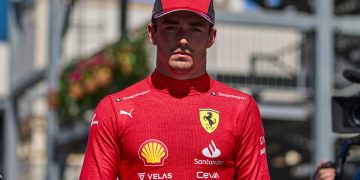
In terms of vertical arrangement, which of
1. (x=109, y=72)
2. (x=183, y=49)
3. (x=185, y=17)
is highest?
(x=185, y=17)

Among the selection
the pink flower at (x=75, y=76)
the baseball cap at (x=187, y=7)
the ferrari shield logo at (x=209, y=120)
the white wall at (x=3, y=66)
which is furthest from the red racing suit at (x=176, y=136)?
the white wall at (x=3, y=66)

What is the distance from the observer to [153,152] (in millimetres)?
3545

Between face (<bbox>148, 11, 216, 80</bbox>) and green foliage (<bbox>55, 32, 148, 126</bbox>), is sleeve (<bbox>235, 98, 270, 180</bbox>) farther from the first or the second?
green foliage (<bbox>55, 32, 148, 126</bbox>)

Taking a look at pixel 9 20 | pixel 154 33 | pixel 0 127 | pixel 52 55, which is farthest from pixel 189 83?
pixel 0 127

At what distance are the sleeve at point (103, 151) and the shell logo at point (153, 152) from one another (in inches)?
4.1

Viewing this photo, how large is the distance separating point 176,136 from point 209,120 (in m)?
0.13

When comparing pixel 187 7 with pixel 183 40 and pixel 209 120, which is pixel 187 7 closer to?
pixel 183 40

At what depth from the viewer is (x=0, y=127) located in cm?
2980

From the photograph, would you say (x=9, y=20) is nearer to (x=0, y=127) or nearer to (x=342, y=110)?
(x=0, y=127)

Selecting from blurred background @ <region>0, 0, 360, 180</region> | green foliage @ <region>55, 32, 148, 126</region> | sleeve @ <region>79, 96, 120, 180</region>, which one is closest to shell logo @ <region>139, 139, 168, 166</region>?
sleeve @ <region>79, 96, 120, 180</region>

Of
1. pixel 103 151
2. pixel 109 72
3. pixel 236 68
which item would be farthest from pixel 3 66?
pixel 103 151

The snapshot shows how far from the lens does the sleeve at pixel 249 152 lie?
142 inches

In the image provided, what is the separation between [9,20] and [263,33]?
510cm

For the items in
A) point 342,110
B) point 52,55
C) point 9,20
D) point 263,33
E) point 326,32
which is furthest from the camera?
point 9,20
